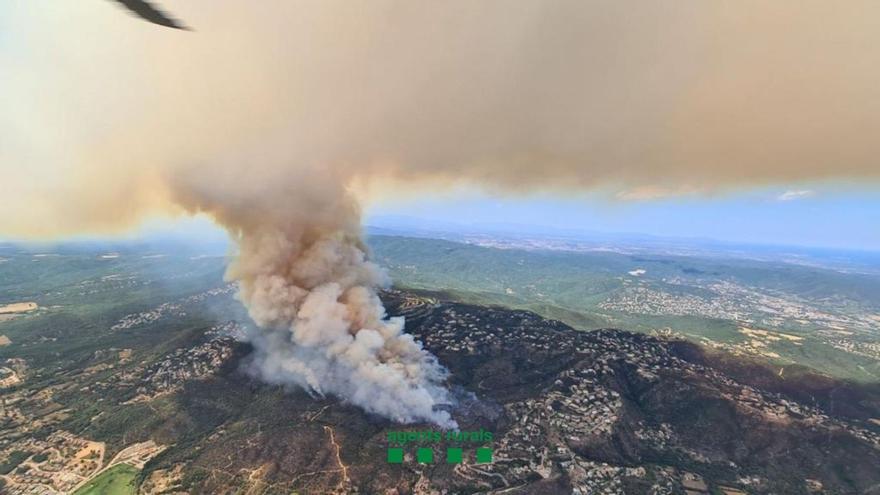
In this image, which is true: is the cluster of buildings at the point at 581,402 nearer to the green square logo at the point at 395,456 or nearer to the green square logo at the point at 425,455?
the green square logo at the point at 425,455

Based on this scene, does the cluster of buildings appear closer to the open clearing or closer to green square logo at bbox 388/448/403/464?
green square logo at bbox 388/448/403/464

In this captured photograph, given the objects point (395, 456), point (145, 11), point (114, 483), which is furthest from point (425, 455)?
point (145, 11)

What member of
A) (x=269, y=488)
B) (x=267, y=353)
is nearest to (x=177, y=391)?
(x=267, y=353)

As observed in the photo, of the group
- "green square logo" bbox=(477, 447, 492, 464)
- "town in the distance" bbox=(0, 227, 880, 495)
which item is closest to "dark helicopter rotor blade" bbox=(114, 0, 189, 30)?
"town in the distance" bbox=(0, 227, 880, 495)

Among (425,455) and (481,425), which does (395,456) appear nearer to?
(425,455)

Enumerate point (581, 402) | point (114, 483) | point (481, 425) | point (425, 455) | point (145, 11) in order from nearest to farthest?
point (145, 11)
point (114, 483)
point (425, 455)
point (481, 425)
point (581, 402)

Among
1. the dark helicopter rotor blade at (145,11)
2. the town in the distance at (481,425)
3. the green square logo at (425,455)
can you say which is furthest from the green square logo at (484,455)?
the dark helicopter rotor blade at (145,11)
